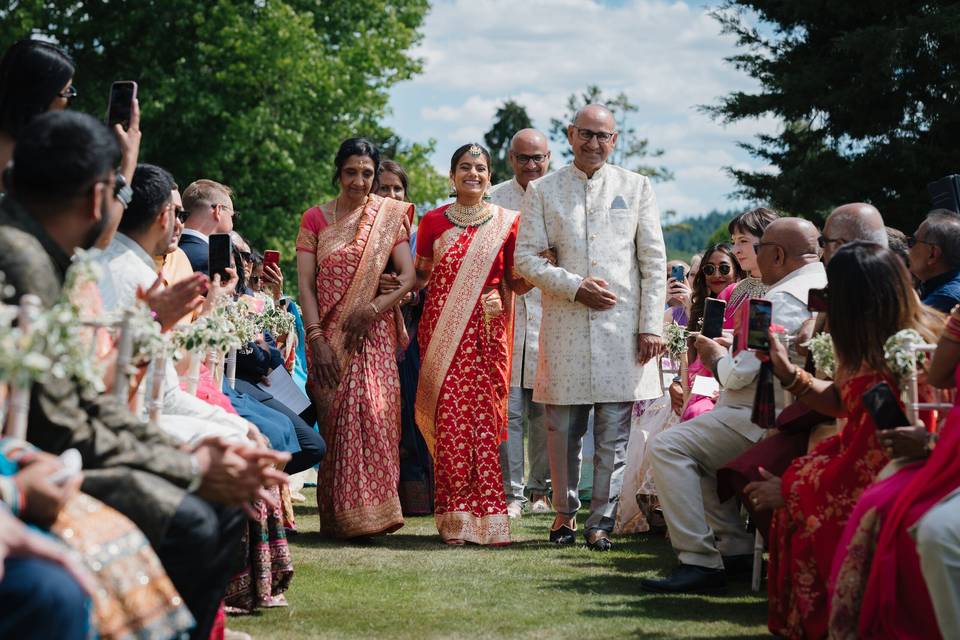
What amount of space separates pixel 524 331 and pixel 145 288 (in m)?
5.13

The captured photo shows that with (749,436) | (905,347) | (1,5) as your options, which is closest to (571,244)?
(749,436)

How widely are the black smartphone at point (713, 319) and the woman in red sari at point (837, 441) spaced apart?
3.31 feet

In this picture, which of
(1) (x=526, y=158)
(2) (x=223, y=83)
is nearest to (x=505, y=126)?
(2) (x=223, y=83)

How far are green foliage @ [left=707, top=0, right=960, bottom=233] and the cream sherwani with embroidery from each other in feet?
49.7

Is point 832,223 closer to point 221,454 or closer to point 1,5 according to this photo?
point 221,454

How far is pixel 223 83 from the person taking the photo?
88.3 feet

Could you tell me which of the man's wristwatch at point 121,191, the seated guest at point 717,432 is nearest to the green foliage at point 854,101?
the seated guest at point 717,432

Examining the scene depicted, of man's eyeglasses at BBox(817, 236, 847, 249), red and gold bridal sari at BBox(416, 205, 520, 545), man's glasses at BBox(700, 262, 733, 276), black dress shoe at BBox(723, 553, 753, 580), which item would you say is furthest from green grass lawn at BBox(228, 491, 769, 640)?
man's glasses at BBox(700, 262, 733, 276)

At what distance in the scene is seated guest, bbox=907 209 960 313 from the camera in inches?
261

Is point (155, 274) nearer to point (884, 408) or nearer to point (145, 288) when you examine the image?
point (145, 288)

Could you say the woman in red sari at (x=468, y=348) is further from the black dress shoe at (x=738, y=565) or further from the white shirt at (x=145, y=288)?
the white shirt at (x=145, y=288)

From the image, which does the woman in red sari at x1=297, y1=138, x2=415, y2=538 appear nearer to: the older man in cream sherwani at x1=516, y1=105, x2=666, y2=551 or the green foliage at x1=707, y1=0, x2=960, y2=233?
the older man in cream sherwani at x1=516, y1=105, x2=666, y2=551

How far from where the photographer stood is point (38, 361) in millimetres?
2949

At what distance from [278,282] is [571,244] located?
2.26 meters
